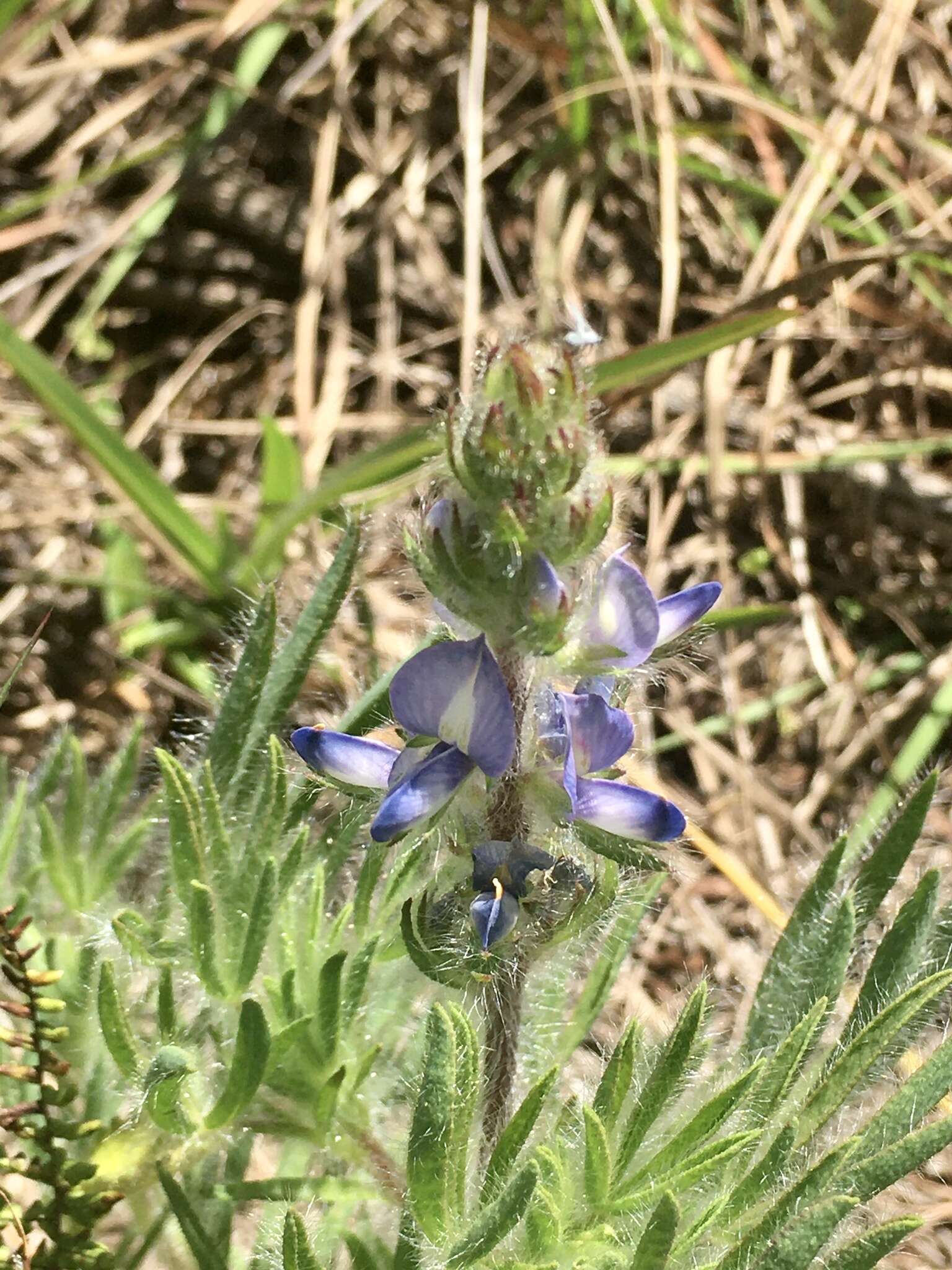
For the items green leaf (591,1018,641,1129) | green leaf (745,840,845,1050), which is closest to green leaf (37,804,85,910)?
green leaf (591,1018,641,1129)

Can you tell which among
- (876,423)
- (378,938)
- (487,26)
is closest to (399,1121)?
(378,938)

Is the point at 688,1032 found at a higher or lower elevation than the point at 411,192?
lower

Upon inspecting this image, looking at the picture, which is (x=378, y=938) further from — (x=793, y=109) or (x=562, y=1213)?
(x=793, y=109)

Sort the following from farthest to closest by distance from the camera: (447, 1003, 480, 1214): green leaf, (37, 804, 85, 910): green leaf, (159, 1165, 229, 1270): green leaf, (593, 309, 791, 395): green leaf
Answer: (593, 309, 791, 395): green leaf
(37, 804, 85, 910): green leaf
(159, 1165, 229, 1270): green leaf
(447, 1003, 480, 1214): green leaf

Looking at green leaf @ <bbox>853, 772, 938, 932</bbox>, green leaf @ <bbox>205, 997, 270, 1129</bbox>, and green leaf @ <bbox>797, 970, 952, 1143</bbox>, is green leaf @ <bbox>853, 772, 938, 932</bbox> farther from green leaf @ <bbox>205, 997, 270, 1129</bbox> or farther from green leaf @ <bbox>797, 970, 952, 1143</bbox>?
green leaf @ <bbox>205, 997, 270, 1129</bbox>

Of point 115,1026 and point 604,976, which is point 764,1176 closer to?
point 604,976

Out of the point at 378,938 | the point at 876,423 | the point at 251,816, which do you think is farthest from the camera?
the point at 876,423
